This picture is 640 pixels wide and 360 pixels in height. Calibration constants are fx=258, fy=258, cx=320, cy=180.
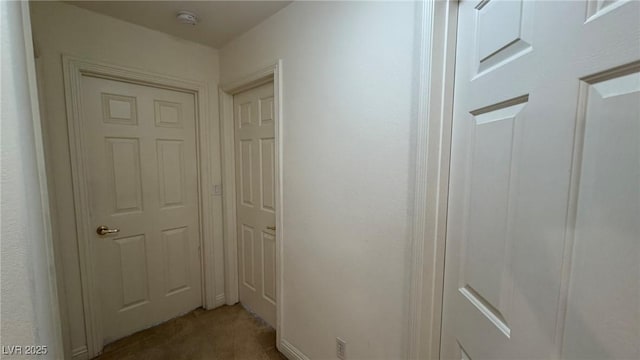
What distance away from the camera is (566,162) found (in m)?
0.50

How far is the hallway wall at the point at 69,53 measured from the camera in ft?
5.06

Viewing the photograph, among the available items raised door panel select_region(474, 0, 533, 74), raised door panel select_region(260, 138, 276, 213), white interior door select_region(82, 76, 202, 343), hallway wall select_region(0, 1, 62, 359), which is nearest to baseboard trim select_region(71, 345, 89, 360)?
white interior door select_region(82, 76, 202, 343)

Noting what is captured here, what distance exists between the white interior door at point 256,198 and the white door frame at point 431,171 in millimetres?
1212

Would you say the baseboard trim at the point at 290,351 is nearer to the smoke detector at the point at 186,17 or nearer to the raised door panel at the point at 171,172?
the raised door panel at the point at 171,172

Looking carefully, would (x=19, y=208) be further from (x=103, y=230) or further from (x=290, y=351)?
(x=290, y=351)

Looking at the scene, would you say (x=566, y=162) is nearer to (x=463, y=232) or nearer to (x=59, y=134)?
(x=463, y=232)

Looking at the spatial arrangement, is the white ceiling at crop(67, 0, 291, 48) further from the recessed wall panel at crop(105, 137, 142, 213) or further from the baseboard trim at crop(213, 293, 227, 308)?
the baseboard trim at crop(213, 293, 227, 308)

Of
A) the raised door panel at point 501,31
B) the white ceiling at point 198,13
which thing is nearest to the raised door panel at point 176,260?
the white ceiling at point 198,13

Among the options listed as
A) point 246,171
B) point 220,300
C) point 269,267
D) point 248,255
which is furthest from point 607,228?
point 220,300

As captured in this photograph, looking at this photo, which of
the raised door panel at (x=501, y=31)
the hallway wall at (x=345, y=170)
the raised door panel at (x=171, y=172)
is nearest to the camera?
the raised door panel at (x=501, y=31)

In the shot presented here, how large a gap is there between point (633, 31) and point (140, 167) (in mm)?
2430

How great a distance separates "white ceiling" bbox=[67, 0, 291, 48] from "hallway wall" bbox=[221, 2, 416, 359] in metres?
0.12

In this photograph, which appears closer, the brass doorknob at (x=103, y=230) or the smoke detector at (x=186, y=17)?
the smoke detector at (x=186, y=17)

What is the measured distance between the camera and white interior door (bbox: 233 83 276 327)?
1991 mm
